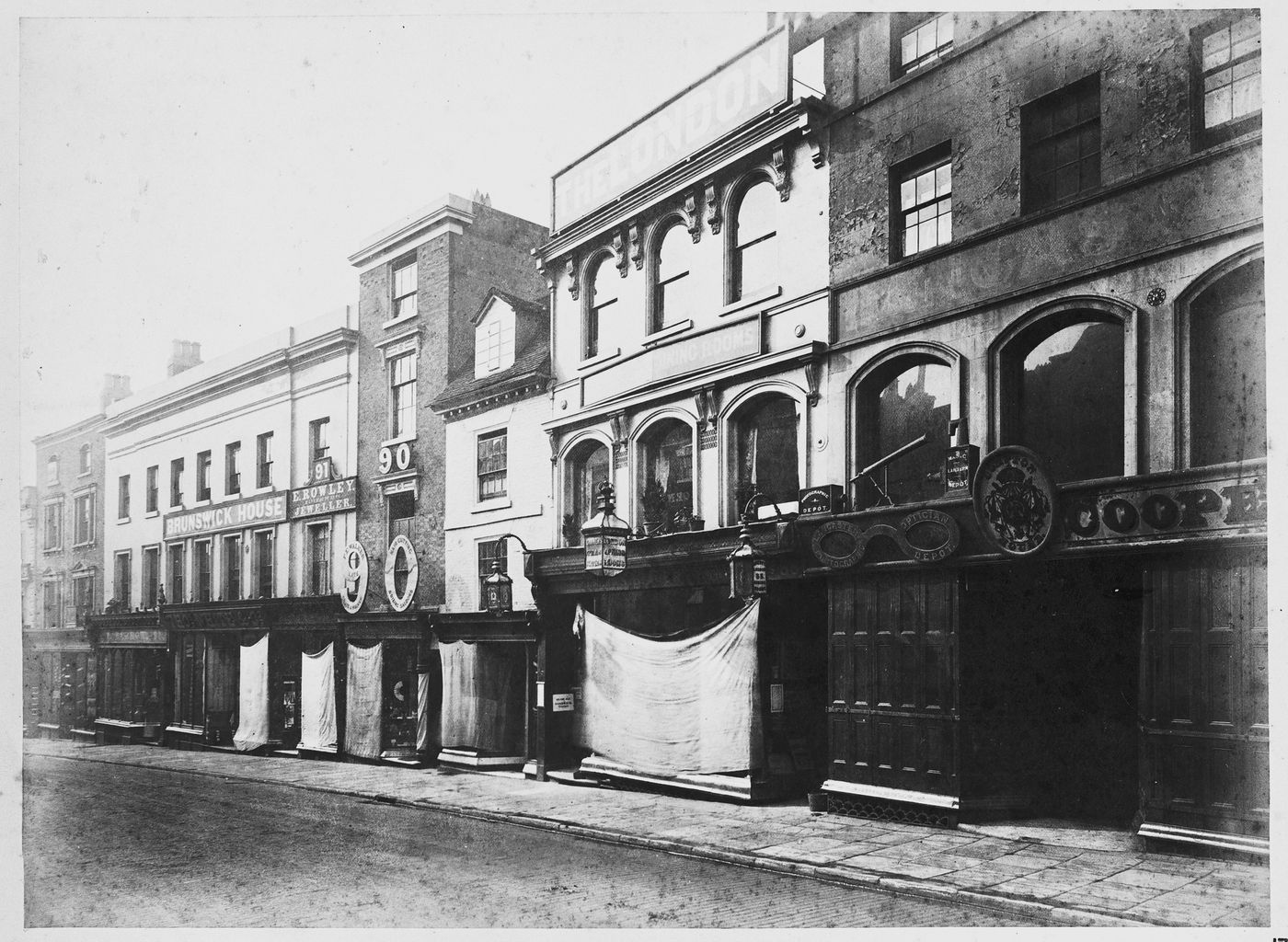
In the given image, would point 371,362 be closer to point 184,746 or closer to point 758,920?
point 184,746

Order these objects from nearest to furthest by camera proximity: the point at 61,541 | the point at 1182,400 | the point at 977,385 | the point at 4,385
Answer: the point at 1182,400
the point at 4,385
the point at 977,385
the point at 61,541

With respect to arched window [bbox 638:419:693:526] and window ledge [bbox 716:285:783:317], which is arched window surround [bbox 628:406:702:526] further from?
window ledge [bbox 716:285:783:317]

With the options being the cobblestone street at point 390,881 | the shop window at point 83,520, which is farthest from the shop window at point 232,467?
the cobblestone street at point 390,881

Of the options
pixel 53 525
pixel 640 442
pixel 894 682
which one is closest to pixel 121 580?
pixel 53 525

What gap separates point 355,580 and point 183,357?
9.18 meters

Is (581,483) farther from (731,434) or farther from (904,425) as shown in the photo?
(904,425)

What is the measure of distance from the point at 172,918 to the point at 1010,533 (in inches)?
391

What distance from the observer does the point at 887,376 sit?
48.9ft

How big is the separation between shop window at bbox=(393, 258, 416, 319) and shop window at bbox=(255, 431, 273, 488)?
17.6 feet

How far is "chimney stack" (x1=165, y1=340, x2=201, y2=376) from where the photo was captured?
28.1 m

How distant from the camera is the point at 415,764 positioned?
2244 centimetres

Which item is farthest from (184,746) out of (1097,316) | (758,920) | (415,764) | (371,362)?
(1097,316)

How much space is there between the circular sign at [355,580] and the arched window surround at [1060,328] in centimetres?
1624

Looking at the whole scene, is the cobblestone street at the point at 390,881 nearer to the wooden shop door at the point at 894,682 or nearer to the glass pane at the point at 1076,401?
the wooden shop door at the point at 894,682
